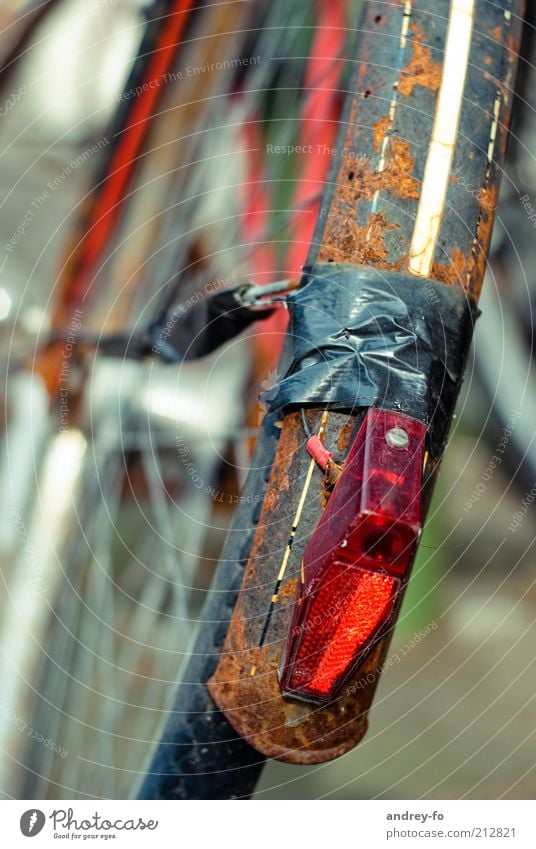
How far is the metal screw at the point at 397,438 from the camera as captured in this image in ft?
1.37

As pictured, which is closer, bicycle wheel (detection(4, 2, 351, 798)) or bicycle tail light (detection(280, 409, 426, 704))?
bicycle tail light (detection(280, 409, 426, 704))

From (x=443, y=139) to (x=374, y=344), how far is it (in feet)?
0.47

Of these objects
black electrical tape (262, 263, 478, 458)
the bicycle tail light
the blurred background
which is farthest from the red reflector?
the blurred background

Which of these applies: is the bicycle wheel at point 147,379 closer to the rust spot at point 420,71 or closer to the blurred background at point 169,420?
the blurred background at point 169,420

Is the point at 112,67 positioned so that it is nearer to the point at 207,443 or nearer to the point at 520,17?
the point at 207,443

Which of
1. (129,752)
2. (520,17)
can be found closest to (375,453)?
(520,17)

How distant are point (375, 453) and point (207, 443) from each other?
89cm

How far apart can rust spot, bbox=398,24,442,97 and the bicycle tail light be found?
0.22m

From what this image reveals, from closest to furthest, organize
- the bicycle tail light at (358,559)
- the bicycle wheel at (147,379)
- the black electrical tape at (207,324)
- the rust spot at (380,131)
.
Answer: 1. the bicycle tail light at (358,559)
2. the rust spot at (380,131)
3. the black electrical tape at (207,324)
4. the bicycle wheel at (147,379)

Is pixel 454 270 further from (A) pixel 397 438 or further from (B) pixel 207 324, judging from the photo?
(B) pixel 207 324

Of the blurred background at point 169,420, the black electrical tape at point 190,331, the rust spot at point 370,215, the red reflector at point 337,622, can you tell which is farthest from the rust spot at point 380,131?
the blurred background at point 169,420

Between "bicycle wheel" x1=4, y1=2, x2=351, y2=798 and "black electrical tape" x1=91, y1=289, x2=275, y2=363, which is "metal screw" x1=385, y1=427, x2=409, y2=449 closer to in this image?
"black electrical tape" x1=91, y1=289, x2=275, y2=363

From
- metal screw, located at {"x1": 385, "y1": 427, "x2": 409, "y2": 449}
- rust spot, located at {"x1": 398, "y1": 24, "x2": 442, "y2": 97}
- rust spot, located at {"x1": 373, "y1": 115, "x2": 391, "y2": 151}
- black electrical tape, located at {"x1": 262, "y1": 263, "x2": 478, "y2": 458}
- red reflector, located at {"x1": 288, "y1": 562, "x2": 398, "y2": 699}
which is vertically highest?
rust spot, located at {"x1": 398, "y1": 24, "x2": 442, "y2": 97}

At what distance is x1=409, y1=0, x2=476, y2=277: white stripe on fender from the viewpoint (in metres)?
0.49
